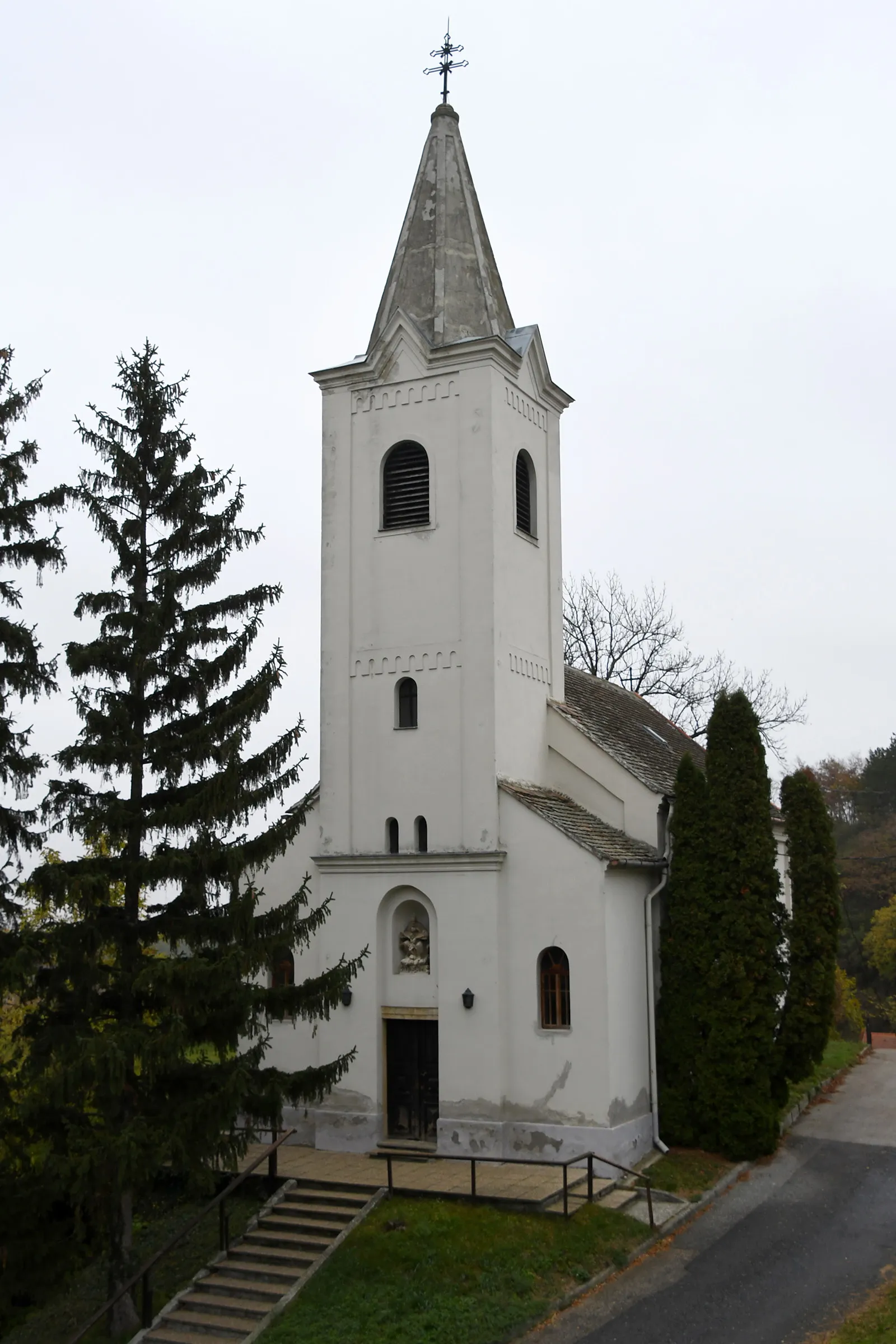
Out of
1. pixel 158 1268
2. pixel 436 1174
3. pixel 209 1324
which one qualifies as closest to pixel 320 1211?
pixel 436 1174

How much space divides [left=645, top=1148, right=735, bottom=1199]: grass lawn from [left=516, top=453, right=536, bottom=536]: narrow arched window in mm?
10782

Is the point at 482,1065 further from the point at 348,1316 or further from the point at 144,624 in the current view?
the point at 144,624

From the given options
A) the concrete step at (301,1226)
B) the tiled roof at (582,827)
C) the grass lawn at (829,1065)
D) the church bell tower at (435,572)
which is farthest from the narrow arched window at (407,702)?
the grass lawn at (829,1065)

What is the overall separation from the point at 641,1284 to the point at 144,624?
10201 mm

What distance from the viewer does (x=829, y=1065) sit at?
27.6 metres

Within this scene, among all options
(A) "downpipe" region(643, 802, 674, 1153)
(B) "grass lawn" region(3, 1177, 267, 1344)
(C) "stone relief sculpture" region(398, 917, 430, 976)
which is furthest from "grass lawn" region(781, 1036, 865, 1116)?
(B) "grass lawn" region(3, 1177, 267, 1344)

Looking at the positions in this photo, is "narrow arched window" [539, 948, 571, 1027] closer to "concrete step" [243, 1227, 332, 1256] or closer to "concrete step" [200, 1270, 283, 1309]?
"concrete step" [243, 1227, 332, 1256]

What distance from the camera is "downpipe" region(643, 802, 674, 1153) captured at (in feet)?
65.5

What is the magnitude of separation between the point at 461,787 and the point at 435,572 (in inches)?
146

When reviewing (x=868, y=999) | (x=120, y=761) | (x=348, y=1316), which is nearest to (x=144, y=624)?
(x=120, y=761)

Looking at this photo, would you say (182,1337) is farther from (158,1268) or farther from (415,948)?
(415,948)

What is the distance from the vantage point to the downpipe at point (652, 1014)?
20.0m

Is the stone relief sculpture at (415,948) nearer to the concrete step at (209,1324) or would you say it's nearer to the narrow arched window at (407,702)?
the narrow arched window at (407,702)

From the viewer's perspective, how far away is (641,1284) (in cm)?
1530
